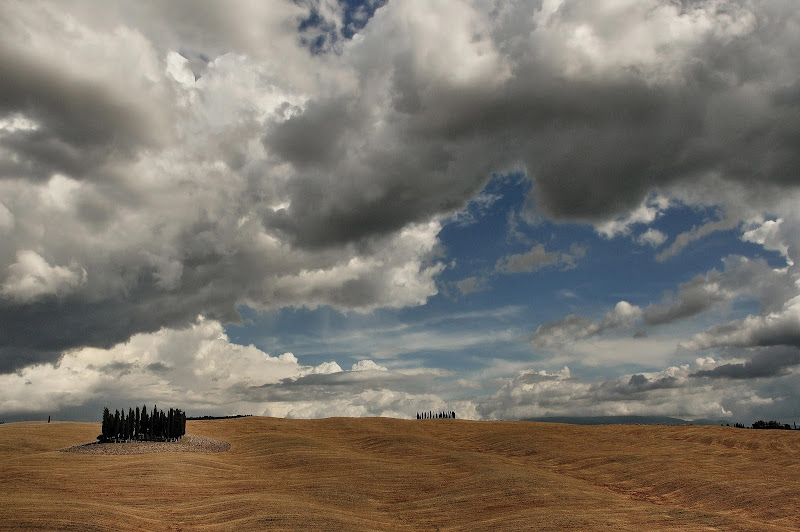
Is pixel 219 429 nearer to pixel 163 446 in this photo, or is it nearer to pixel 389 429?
pixel 389 429

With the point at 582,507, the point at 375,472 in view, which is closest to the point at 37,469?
the point at 375,472

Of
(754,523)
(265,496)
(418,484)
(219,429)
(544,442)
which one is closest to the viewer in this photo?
(754,523)

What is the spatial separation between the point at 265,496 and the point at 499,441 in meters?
49.8

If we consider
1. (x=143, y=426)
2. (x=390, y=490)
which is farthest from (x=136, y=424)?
(x=390, y=490)

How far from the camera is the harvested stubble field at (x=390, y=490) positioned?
29.6m

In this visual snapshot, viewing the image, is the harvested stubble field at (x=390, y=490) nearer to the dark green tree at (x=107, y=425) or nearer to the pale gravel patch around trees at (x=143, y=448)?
the pale gravel patch around trees at (x=143, y=448)

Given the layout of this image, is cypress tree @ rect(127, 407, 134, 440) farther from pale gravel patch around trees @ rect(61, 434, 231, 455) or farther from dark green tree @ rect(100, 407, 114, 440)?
pale gravel patch around trees @ rect(61, 434, 231, 455)

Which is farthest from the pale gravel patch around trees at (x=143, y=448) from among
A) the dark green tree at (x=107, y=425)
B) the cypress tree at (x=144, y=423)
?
the cypress tree at (x=144, y=423)

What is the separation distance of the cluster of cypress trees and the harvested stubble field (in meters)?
7.50

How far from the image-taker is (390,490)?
136ft

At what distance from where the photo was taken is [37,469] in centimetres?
4400

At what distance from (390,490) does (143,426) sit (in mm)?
45593

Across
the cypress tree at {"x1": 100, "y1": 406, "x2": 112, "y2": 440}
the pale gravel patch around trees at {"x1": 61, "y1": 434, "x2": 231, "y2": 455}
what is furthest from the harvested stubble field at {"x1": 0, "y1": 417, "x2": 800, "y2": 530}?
the cypress tree at {"x1": 100, "y1": 406, "x2": 112, "y2": 440}

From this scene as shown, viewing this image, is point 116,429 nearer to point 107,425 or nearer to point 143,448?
point 107,425
